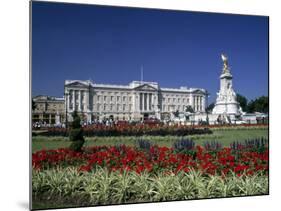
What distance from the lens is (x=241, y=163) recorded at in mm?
8922

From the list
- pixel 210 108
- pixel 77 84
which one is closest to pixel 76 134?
pixel 77 84

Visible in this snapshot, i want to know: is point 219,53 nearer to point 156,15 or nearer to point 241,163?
point 156,15

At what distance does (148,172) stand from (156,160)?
10.5 inches

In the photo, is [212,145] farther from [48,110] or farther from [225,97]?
[48,110]

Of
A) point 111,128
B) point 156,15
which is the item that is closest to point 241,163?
point 111,128

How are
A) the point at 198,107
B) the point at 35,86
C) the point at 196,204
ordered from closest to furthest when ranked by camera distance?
1. the point at 35,86
2. the point at 196,204
3. the point at 198,107

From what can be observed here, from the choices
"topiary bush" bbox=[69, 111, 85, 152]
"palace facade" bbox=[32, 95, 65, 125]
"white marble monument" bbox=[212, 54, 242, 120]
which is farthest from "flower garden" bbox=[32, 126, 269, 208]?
"palace facade" bbox=[32, 95, 65, 125]

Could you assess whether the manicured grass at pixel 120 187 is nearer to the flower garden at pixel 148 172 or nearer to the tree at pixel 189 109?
the flower garden at pixel 148 172

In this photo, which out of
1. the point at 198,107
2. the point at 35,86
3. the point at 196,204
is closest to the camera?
the point at 35,86

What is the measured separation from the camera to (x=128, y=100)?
8.42m

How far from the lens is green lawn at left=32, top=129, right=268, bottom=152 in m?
7.80

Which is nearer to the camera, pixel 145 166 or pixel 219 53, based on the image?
pixel 145 166

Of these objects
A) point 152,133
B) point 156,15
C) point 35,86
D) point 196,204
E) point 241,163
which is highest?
point 156,15
